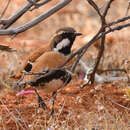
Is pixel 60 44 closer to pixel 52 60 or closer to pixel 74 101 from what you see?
pixel 52 60

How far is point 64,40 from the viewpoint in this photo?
3.89 metres

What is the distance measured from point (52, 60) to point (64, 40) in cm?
34

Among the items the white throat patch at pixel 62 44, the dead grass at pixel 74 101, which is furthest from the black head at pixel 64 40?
the dead grass at pixel 74 101

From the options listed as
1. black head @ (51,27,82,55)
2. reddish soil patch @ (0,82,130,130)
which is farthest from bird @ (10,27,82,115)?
reddish soil patch @ (0,82,130,130)

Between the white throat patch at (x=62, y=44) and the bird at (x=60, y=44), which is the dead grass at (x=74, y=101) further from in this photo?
the white throat patch at (x=62, y=44)

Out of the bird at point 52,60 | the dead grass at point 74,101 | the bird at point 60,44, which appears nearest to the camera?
the dead grass at point 74,101

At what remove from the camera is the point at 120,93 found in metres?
4.32

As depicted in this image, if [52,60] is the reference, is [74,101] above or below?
below

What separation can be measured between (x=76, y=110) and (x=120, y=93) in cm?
81

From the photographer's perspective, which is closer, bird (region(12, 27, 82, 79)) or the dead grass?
the dead grass

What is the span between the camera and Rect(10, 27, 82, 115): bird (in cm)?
362

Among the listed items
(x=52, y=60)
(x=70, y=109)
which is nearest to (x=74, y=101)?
(x=70, y=109)

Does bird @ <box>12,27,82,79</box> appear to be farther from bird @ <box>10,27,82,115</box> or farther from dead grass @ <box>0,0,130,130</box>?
dead grass @ <box>0,0,130,130</box>

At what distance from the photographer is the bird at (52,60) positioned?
3619 mm
